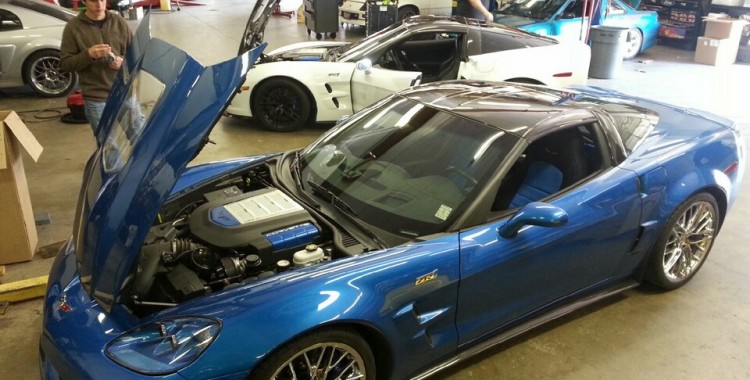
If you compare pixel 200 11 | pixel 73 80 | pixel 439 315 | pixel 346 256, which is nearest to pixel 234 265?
pixel 346 256

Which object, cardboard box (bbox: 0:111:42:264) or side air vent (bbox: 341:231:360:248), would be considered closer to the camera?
side air vent (bbox: 341:231:360:248)

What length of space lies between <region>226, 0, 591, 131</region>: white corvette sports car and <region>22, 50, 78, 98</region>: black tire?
8.66ft

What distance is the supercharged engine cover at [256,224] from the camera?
2453 millimetres

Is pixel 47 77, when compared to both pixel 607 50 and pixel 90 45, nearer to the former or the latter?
pixel 90 45

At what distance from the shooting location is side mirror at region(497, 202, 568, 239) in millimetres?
2363

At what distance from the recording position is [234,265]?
236cm

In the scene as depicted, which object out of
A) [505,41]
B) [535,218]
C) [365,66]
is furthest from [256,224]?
[505,41]

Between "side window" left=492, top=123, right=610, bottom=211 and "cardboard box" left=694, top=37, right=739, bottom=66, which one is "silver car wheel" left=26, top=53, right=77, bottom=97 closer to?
"side window" left=492, top=123, right=610, bottom=211

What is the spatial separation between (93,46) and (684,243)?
12.7 ft

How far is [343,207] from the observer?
2.68 metres

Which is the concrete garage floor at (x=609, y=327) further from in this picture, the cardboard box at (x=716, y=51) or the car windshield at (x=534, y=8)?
the cardboard box at (x=716, y=51)

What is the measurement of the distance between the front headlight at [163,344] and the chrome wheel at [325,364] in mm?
281

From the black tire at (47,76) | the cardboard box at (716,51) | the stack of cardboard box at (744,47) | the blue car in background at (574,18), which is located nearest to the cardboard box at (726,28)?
the cardboard box at (716,51)

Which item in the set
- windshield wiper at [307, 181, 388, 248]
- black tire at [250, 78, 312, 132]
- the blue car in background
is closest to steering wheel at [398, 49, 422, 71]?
black tire at [250, 78, 312, 132]
